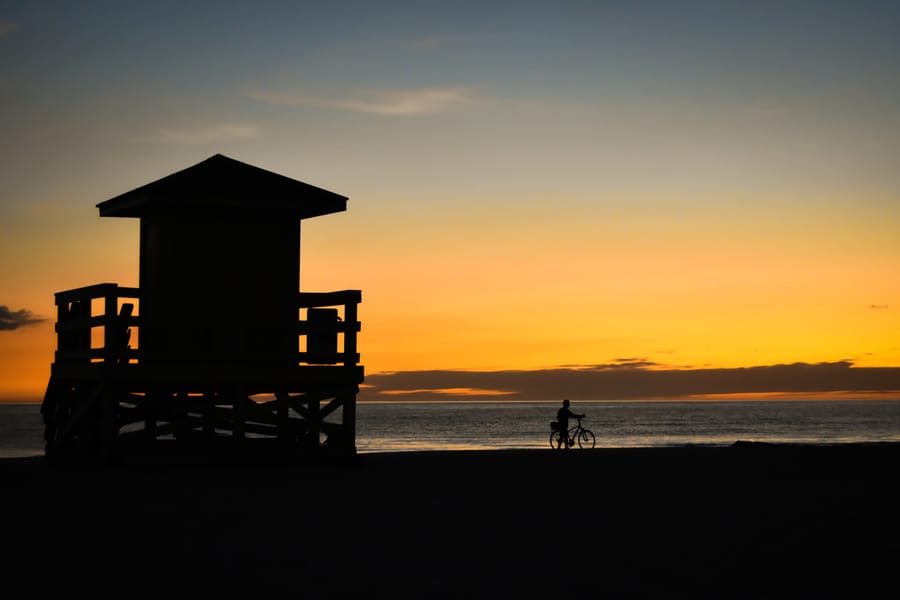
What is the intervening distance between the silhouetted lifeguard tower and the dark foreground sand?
170 centimetres

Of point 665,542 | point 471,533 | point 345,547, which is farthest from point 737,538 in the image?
point 345,547

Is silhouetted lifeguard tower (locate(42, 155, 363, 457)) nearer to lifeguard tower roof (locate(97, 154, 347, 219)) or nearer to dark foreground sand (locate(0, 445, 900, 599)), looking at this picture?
lifeguard tower roof (locate(97, 154, 347, 219))

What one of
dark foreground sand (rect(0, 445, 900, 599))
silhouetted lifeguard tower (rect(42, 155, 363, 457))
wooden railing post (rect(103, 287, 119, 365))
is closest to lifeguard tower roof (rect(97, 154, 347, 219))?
silhouetted lifeguard tower (rect(42, 155, 363, 457))

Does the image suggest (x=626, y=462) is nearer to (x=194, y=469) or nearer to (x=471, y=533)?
(x=194, y=469)

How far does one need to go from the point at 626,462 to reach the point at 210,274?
9.63 metres

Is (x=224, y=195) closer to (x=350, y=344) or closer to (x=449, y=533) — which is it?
(x=350, y=344)

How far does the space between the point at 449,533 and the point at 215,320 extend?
10407mm

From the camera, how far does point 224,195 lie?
810 inches

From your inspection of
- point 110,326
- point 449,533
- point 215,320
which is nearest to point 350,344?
point 215,320

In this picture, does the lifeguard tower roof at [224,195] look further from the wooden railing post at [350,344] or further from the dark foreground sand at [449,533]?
the dark foreground sand at [449,533]

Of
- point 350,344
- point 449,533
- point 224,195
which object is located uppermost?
point 224,195

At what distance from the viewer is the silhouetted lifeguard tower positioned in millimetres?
20359

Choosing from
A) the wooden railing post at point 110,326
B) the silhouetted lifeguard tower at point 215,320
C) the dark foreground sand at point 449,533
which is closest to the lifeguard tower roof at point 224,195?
the silhouetted lifeguard tower at point 215,320

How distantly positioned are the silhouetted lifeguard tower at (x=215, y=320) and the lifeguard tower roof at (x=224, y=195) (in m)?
0.02
